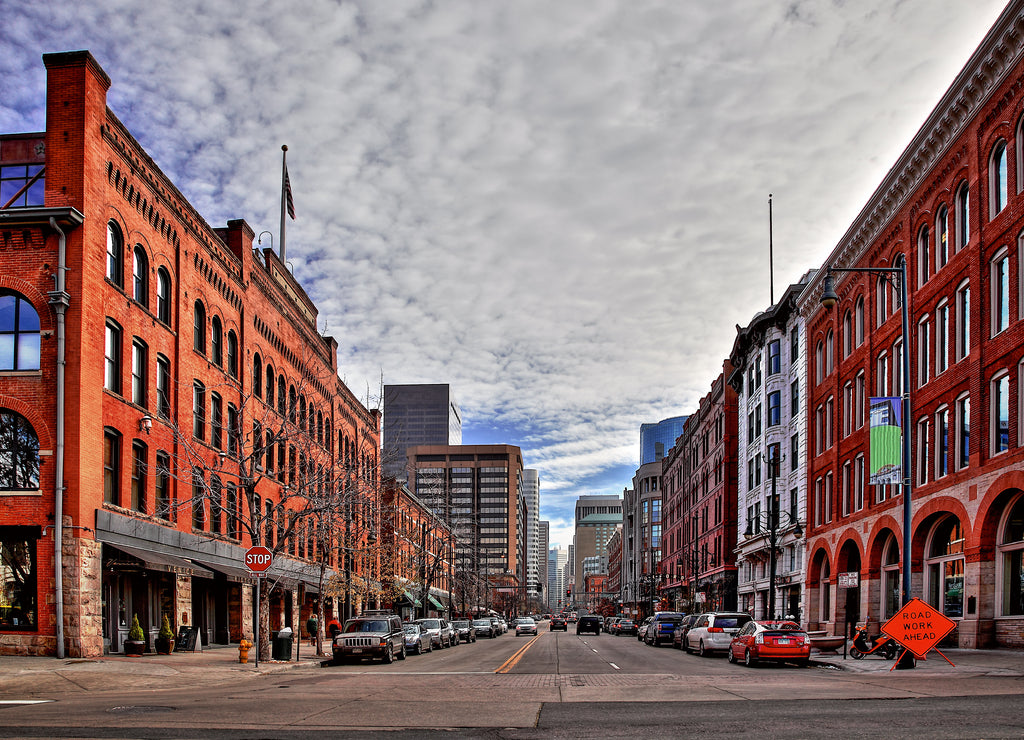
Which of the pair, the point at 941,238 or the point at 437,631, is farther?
the point at 437,631

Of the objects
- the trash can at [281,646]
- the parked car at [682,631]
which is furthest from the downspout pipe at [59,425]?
the parked car at [682,631]

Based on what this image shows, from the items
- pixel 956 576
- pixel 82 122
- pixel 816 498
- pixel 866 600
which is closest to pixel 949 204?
pixel 956 576

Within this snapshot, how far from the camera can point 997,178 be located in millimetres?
29031

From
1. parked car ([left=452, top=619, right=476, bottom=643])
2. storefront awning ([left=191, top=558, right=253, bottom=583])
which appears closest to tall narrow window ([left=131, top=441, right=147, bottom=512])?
storefront awning ([left=191, top=558, right=253, bottom=583])

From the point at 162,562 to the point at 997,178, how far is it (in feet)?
90.8

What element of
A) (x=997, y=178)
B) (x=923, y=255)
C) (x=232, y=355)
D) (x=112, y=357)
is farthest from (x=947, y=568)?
(x=232, y=355)

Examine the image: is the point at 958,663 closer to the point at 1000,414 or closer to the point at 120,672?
the point at 1000,414

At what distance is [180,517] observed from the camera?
34125mm

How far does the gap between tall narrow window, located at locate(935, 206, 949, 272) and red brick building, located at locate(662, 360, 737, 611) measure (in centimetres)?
3992

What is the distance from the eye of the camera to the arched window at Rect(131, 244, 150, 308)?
1230 inches

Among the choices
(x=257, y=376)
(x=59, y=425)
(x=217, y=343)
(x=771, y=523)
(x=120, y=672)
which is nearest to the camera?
(x=120, y=672)

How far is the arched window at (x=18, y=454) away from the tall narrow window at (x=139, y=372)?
4.60 metres

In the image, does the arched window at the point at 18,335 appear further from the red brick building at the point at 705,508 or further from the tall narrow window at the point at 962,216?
the red brick building at the point at 705,508

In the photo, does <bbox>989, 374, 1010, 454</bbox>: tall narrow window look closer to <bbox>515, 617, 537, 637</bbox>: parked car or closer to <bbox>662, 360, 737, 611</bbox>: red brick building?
<bbox>662, 360, 737, 611</bbox>: red brick building
